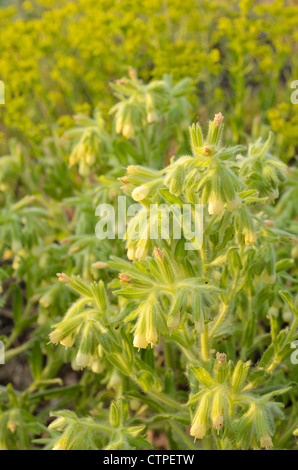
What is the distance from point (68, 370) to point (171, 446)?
1.29 meters

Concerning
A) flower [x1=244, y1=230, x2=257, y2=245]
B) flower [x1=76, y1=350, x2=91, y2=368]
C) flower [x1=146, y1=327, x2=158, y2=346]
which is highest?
flower [x1=244, y1=230, x2=257, y2=245]

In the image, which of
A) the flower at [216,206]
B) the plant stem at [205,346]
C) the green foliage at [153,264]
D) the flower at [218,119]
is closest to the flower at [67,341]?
the green foliage at [153,264]

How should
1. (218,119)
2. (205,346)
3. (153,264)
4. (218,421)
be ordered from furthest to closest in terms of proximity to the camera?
(205,346) → (153,264) → (218,421) → (218,119)

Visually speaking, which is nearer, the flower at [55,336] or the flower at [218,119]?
the flower at [218,119]

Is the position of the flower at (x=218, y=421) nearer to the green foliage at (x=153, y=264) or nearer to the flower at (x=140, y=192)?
the green foliage at (x=153, y=264)

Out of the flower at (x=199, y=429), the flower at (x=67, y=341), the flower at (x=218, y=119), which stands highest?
the flower at (x=218, y=119)

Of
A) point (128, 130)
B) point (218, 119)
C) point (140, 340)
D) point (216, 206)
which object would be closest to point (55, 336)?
point (140, 340)

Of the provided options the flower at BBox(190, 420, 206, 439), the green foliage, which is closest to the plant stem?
the green foliage

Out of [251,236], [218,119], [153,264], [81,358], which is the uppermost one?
[218,119]

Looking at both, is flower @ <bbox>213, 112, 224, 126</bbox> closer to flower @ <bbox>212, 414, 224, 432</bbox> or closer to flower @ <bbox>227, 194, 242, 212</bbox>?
flower @ <bbox>227, 194, 242, 212</bbox>

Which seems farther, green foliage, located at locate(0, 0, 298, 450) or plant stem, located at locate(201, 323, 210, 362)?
plant stem, located at locate(201, 323, 210, 362)

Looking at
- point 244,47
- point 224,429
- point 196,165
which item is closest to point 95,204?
point 196,165

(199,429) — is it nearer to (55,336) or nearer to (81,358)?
(81,358)
